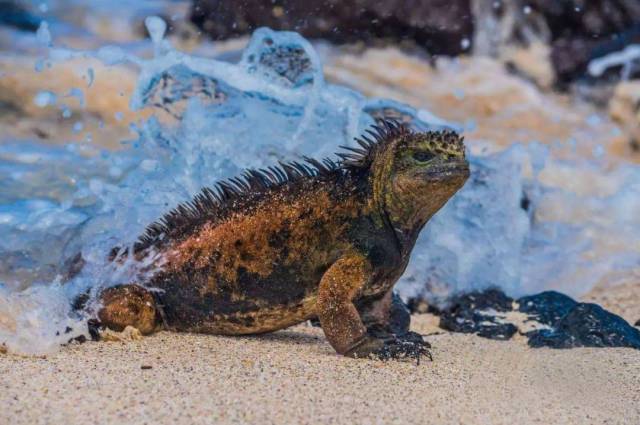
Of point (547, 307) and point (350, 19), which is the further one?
point (350, 19)

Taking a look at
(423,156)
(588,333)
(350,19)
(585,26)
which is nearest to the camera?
(423,156)

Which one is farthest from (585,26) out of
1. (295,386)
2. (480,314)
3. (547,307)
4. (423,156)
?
(295,386)

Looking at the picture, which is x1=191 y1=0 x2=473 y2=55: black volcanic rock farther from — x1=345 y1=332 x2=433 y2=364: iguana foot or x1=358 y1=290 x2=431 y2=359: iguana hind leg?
x1=345 y1=332 x2=433 y2=364: iguana foot

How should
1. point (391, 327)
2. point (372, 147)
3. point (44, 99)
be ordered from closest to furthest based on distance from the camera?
1. point (372, 147)
2. point (391, 327)
3. point (44, 99)

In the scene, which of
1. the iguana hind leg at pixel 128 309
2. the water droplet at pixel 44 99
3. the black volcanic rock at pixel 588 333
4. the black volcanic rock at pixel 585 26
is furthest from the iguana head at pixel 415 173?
the black volcanic rock at pixel 585 26

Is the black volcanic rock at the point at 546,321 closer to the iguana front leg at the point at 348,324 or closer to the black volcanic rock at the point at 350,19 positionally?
the iguana front leg at the point at 348,324

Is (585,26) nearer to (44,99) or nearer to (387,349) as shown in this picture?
(44,99)

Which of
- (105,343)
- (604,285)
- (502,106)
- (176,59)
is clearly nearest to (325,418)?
(105,343)

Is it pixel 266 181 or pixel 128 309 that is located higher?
pixel 266 181
